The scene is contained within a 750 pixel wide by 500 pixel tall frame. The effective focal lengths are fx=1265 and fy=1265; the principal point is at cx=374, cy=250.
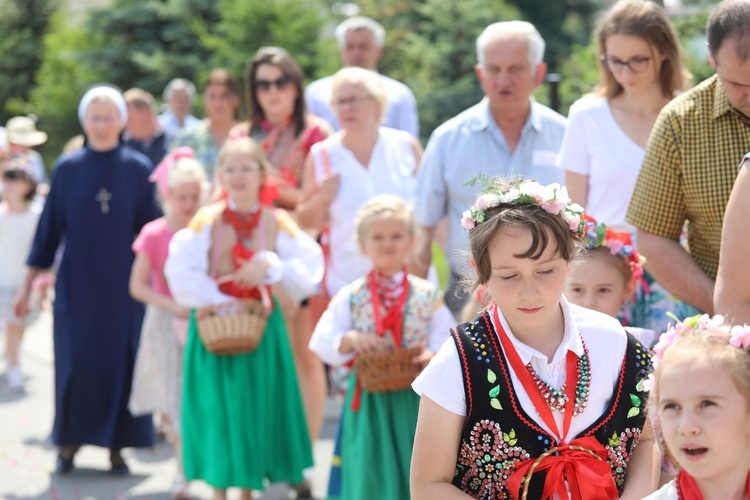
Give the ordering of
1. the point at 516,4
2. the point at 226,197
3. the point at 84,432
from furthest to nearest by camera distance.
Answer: the point at 516,4
the point at 84,432
the point at 226,197

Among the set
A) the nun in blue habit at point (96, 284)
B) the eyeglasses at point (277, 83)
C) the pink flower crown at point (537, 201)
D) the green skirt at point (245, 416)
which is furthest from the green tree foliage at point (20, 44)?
the pink flower crown at point (537, 201)

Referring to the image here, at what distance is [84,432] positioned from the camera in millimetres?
8039

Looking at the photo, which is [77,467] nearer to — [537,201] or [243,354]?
[243,354]

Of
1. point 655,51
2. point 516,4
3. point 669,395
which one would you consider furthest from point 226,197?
point 516,4

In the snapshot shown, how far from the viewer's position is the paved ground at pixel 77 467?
7.46m

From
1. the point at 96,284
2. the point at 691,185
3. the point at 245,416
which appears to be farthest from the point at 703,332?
the point at 96,284

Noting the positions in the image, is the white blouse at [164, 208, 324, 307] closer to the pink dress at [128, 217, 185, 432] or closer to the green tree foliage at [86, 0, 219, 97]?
the pink dress at [128, 217, 185, 432]

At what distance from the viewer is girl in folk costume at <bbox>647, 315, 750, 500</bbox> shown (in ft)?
9.27

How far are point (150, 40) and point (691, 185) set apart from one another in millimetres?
22140

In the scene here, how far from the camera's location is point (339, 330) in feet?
19.2

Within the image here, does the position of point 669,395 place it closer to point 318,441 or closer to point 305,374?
point 305,374

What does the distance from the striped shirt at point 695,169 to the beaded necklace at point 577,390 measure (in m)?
1.18

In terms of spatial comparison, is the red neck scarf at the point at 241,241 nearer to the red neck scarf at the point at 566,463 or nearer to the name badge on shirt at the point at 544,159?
the name badge on shirt at the point at 544,159

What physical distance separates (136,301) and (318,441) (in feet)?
4.99
